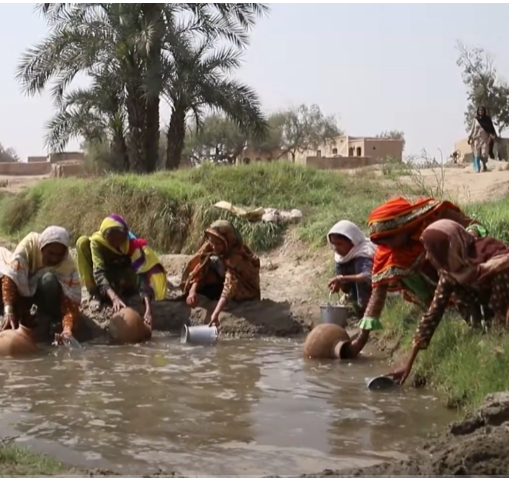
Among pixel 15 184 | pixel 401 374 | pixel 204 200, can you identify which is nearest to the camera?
pixel 401 374

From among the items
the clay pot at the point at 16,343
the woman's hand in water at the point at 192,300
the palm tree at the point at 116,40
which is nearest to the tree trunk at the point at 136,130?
the palm tree at the point at 116,40

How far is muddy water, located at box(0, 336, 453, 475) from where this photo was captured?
4906 mm

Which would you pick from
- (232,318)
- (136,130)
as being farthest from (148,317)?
(136,130)

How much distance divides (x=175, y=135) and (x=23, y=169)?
21.2 meters

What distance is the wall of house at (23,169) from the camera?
4153cm

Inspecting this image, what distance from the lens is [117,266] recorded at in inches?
368

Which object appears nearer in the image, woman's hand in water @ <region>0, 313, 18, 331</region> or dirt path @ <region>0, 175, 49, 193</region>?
woman's hand in water @ <region>0, 313, 18, 331</region>

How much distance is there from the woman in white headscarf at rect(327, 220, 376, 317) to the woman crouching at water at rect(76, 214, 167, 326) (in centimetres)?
187

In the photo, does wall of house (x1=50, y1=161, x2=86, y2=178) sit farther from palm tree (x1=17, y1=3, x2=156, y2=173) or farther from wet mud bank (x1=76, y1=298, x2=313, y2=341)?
wet mud bank (x1=76, y1=298, x2=313, y2=341)

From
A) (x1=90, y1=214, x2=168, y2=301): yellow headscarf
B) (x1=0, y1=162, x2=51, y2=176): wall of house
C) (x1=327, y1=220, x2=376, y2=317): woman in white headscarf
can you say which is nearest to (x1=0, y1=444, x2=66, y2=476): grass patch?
(x1=327, y1=220, x2=376, y2=317): woman in white headscarf

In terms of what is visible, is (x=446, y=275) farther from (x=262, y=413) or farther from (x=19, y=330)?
(x=19, y=330)

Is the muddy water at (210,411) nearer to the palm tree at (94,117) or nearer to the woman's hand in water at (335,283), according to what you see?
the woman's hand in water at (335,283)

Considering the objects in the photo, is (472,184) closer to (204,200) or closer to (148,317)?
(204,200)

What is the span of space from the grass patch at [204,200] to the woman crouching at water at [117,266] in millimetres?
3434
